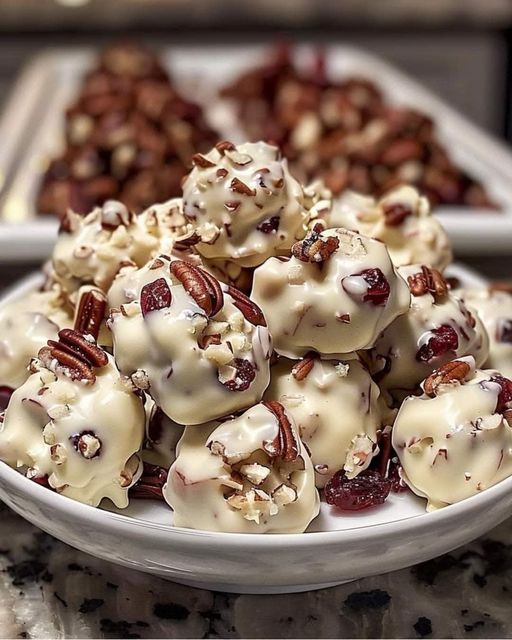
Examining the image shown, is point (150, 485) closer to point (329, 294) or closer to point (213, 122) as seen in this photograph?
point (329, 294)

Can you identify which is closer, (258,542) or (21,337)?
(258,542)

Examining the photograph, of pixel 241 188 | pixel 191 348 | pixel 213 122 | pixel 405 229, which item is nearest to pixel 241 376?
pixel 191 348

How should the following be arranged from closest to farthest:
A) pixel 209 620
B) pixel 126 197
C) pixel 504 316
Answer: pixel 209 620 → pixel 504 316 → pixel 126 197

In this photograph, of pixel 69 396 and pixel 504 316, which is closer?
pixel 69 396

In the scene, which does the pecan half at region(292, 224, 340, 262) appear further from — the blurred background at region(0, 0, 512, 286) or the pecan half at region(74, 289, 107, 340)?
the blurred background at region(0, 0, 512, 286)

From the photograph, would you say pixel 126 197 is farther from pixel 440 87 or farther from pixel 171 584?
pixel 440 87

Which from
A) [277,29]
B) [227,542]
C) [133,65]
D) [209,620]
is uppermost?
[227,542]

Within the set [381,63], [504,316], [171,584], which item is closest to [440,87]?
[381,63]

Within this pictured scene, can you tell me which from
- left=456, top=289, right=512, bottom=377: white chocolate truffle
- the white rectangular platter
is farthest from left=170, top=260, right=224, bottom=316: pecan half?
the white rectangular platter
